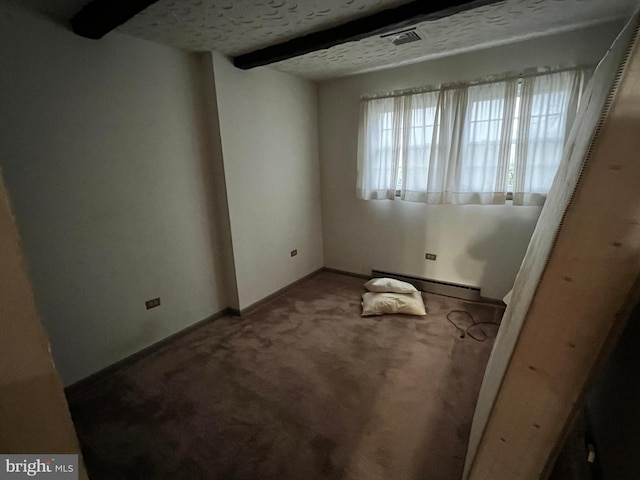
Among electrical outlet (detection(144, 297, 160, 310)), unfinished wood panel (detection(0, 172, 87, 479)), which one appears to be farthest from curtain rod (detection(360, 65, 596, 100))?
unfinished wood panel (detection(0, 172, 87, 479))

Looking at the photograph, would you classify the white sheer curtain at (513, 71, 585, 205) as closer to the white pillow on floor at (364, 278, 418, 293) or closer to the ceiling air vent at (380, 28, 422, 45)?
the ceiling air vent at (380, 28, 422, 45)

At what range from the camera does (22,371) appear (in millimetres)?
454

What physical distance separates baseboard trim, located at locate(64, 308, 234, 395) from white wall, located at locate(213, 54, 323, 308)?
314mm

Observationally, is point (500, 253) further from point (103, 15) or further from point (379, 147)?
point (103, 15)

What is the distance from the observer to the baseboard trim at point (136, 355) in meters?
2.09

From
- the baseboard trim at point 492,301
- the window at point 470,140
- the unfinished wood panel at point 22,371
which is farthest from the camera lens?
the baseboard trim at point 492,301

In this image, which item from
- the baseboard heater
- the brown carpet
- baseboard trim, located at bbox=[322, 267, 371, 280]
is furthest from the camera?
baseboard trim, located at bbox=[322, 267, 371, 280]

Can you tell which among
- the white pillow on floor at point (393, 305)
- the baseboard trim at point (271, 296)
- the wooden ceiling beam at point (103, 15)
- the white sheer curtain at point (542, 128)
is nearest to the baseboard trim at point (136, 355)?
the baseboard trim at point (271, 296)

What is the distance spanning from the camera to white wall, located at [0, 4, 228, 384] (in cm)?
177

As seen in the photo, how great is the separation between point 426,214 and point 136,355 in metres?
3.01

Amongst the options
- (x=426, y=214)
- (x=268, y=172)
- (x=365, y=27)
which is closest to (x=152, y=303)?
(x=268, y=172)

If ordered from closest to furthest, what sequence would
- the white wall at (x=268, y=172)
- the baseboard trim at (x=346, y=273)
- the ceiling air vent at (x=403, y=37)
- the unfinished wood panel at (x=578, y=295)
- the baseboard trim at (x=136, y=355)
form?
the unfinished wood panel at (x=578, y=295) < the baseboard trim at (x=136, y=355) < the ceiling air vent at (x=403, y=37) < the white wall at (x=268, y=172) < the baseboard trim at (x=346, y=273)

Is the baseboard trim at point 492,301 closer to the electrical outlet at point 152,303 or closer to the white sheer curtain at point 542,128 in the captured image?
the white sheer curtain at point 542,128
